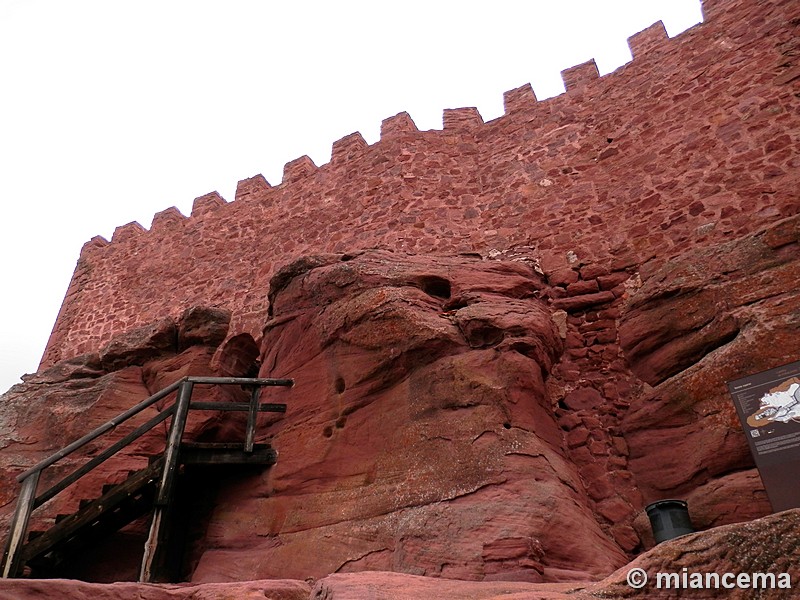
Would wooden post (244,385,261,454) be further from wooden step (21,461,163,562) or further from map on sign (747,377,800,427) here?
map on sign (747,377,800,427)

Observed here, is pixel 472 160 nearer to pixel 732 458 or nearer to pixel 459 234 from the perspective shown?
pixel 459 234

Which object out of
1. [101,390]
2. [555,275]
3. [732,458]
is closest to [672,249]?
[555,275]

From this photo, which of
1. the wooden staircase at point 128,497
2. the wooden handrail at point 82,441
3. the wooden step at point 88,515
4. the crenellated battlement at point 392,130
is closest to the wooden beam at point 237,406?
the wooden staircase at point 128,497

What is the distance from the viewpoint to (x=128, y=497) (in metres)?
5.87

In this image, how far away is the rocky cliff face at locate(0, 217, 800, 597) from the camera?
4.44 m

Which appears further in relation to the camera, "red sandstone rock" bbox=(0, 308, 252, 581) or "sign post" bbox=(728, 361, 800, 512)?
"red sandstone rock" bbox=(0, 308, 252, 581)

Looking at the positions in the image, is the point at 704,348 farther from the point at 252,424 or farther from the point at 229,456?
the point at 229,456

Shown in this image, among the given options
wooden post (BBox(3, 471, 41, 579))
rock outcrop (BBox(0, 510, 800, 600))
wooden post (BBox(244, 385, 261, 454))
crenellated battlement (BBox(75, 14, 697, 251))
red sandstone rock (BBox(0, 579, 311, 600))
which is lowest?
rock outcrop (BBox(0, 510, 800, 600))

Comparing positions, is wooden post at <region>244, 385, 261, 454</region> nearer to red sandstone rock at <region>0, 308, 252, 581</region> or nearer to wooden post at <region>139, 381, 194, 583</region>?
wooden post at <region>139, 381, 194, 583</region>

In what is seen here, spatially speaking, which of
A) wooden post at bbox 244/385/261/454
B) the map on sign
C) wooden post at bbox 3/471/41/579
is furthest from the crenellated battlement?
wooden post at bbox 3/471/41/579

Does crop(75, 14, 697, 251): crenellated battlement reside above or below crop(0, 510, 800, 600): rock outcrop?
above

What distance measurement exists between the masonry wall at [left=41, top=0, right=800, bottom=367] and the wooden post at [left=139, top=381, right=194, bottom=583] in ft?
11.7

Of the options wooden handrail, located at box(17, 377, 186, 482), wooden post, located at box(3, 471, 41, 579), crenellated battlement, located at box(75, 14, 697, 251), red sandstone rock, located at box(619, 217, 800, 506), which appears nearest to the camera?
red sandstone rock, located at box(619, 217, 800, 506)

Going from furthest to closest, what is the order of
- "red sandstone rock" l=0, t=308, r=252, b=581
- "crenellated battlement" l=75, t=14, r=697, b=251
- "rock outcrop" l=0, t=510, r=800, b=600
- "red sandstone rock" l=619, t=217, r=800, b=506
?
"crenellated battlement" l=75, t=14, r=697, b=251 < "red sandstone rock" l=0, t=308, r=252, b=581 < "red sandstone rock" l=619, t=217, r=800, b=506 < "rock outcrop" l=0, t=510, r=800, b=600
